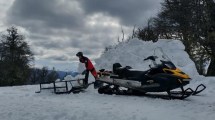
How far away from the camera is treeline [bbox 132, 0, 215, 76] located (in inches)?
1348

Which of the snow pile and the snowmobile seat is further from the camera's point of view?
the snow pile

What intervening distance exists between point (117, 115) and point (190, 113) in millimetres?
1669

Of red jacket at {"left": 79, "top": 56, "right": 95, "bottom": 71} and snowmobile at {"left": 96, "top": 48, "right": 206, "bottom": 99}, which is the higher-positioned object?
red jacket at {"left": 79, "top": 56, "right": 95, "bottom": 71}

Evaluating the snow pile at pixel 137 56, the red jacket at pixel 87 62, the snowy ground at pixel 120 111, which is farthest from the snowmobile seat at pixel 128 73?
the snow pile at pixel 137 56

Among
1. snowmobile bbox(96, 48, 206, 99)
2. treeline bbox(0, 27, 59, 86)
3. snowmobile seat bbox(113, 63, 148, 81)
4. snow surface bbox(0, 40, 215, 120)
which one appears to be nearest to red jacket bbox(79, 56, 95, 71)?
snowmobile bbox(96, 48, 206, 99)

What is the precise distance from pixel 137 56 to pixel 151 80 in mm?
6848

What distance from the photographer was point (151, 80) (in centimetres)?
1253

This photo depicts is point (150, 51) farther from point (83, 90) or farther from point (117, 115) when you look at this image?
point (117, 115)

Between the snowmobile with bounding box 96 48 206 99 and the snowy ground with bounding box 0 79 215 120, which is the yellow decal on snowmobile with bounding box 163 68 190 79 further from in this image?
the snowy ground with bounding box 0 79 215 120

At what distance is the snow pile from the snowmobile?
4.34 m

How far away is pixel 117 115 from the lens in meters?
8.52

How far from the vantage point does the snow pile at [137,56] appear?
18859 mm

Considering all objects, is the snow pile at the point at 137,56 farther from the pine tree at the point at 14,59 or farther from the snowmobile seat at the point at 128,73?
the pine tree at the point at 14,59

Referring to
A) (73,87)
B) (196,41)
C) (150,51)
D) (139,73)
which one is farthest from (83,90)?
(196,41)
